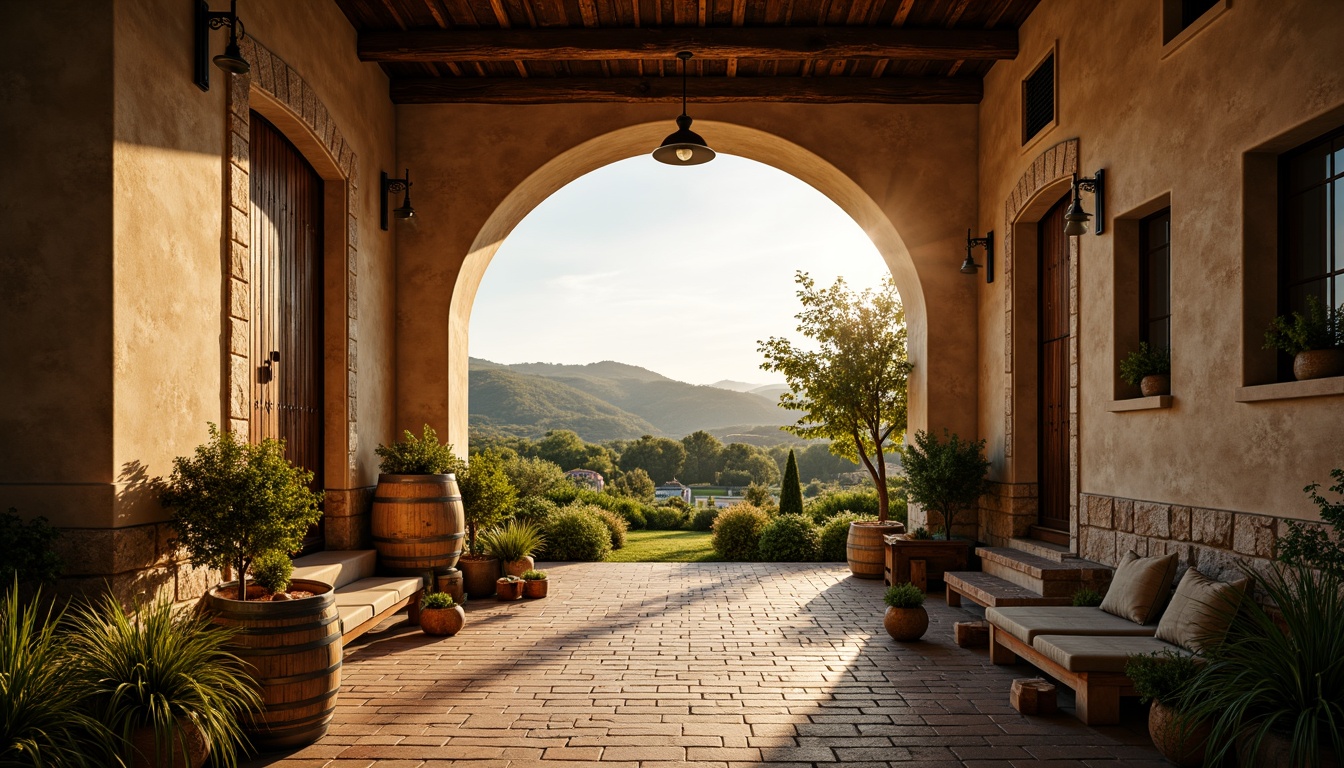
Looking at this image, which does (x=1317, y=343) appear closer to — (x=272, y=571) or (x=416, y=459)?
(x=272, y=571)

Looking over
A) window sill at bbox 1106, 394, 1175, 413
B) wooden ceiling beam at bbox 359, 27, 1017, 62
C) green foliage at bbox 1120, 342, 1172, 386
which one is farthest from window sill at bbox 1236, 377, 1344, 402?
wooden ceiling beam at bbox 359, 27, 1017, 62

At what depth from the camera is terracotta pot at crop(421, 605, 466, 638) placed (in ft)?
20.4

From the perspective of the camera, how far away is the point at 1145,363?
Answer: 556cm

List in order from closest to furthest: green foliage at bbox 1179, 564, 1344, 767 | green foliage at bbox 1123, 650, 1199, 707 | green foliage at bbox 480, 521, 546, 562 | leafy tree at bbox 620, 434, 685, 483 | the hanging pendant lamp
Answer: green foliage at bbox 1179, 564, 1344, 767, green foliage at bbox 1123, 650, 1199, 707, the hanging pendant lamp, green foliage at bbox 480, 521, 546, 562, leafy tree at bbox 620, 434, 685, 483

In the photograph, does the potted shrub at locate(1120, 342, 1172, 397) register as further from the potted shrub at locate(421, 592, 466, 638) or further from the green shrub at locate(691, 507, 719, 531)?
the green shrub at locate(691, 507, 719, 531)

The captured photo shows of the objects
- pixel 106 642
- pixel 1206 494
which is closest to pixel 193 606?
pixel 106 642

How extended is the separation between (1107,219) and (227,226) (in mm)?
5748

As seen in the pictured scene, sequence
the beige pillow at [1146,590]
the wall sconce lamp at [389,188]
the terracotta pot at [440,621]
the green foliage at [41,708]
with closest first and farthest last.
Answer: the green foliage at [41,708] → the beige pillow at [1146,590] → the terracotta pot at [440,621] → the wall sconce lamp at [389,188]

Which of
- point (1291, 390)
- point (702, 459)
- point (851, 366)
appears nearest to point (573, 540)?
point (851, 366)

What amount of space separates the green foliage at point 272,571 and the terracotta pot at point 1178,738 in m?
4.12

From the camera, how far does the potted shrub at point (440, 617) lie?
6227 millimetres

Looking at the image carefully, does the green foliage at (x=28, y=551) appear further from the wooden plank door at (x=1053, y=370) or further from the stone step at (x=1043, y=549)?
the wooden plank door at (x=1053, y=370)

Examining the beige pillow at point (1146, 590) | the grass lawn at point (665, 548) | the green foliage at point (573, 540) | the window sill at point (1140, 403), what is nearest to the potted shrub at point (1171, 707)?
the beige pillow at point (1146, 590)

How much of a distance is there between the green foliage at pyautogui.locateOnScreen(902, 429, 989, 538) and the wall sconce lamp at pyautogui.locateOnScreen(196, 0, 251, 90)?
6.29 metres
